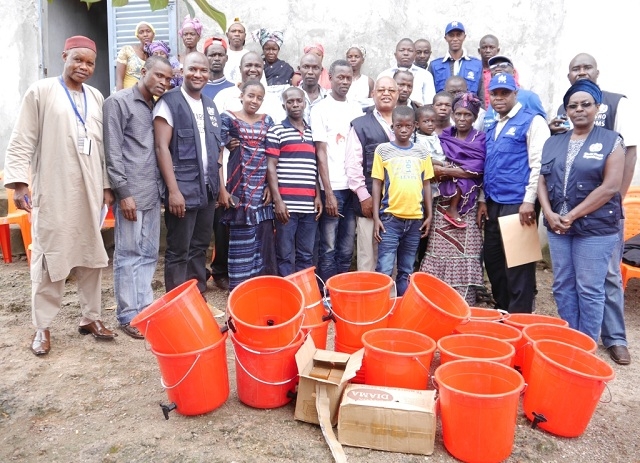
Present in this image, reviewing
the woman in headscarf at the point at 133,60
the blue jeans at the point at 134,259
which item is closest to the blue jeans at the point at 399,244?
the blue jeans at the point at 134,259

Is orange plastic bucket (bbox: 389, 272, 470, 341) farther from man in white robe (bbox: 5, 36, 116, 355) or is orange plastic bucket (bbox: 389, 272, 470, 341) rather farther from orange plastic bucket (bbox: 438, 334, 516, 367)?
man in white robe (bbox: 5, 36, 116, 355)

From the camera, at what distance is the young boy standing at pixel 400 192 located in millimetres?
4297

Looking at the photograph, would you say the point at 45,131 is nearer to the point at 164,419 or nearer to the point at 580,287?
the point at 164,419

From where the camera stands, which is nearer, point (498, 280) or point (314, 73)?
point (498, 280)

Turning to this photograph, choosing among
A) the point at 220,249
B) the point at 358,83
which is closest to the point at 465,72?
the point at 358,83

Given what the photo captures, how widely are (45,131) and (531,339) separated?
3267mm

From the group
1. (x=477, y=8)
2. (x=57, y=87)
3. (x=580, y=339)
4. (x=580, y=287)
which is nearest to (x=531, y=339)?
(x=580, y=339)

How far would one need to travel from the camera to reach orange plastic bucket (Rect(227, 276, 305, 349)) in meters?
2.90

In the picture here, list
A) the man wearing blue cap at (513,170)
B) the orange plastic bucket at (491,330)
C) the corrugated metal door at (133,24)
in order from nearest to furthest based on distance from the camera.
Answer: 1. the orange plastic bucket at (491,330)
2. the man wearing blue cap at (513,170)
3. the corrugated metal door at (133,24)

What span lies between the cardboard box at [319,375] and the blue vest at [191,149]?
5.21 ft

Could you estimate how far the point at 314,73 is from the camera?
16.2ft

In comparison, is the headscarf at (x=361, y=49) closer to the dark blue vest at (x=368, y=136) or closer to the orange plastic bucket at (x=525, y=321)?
the dark blue vest at (x=368, y=136)

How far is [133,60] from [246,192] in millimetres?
2795

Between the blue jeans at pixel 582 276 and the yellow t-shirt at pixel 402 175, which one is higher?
the yellow t-shirt at pixel 402 175
